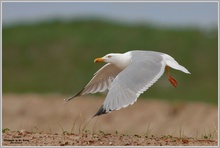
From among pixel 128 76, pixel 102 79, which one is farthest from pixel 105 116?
pixel 128 76

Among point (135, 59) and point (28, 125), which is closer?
point (135, 59)

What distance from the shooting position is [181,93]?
70.4 ft

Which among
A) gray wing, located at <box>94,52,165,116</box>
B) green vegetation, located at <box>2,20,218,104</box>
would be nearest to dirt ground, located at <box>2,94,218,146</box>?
green vegetation, located at <box>2,20,218,104</box>

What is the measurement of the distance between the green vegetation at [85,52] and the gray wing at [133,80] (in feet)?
43.9

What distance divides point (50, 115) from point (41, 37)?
32.5 ft

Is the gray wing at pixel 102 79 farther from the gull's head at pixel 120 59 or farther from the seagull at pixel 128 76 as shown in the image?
the gull's head at pixel 120 59

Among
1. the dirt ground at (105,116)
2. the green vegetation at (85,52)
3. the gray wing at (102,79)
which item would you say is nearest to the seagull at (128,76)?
the gray wing at (102,79)

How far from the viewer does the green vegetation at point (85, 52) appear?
22297 mm

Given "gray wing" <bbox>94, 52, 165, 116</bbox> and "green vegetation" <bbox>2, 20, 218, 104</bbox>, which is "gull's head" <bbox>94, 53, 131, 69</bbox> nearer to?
"gray wing" <bbox>94, 52, 165, 116</bbox>

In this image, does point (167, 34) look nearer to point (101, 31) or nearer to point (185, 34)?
point (185, 34)

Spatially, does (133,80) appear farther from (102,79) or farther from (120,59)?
(102,79)

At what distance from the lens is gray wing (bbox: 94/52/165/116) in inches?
259

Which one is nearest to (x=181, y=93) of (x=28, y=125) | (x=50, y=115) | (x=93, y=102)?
(x=93, y=102)

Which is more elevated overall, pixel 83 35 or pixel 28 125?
pixel 83 35
